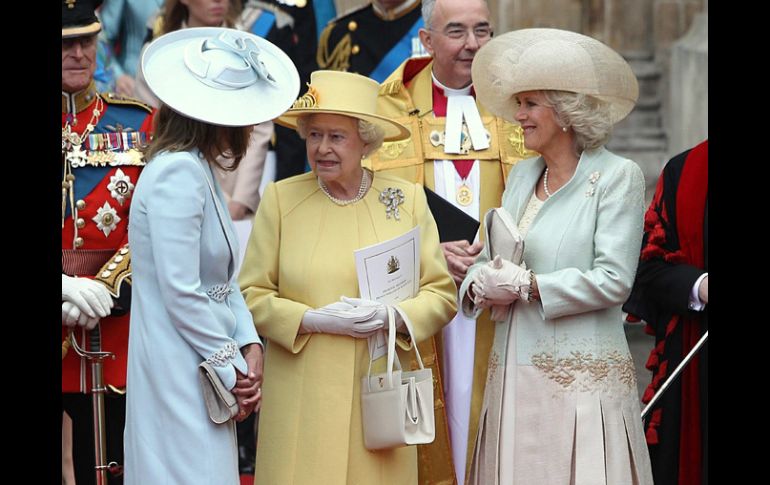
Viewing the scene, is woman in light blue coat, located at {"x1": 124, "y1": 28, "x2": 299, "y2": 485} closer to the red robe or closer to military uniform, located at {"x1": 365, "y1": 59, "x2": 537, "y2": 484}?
military uniform, located at {"x1": 365, "y1": 59, "x2": 537, "y2": 484}

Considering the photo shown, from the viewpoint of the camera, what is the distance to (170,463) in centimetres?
460

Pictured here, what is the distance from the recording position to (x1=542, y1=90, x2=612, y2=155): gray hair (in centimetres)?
531

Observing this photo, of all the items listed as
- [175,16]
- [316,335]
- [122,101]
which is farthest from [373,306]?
[175,16]

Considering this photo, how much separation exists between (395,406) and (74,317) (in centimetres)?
134

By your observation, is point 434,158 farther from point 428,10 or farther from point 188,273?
point 188,273

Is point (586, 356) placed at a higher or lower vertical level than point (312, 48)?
lower

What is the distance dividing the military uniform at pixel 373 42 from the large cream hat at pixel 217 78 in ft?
9.00

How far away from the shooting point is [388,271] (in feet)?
17.4

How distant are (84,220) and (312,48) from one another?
7.83 feet

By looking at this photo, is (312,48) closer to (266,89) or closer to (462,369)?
(462,369)

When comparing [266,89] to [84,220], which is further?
[84,220]

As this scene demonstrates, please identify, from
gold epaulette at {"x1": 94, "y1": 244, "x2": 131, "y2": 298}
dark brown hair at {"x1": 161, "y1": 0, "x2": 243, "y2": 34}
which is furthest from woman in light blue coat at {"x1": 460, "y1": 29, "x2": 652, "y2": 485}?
dark brown hair at {"x1": 161, "y1": 0, "x2": 243, "y2": 34}

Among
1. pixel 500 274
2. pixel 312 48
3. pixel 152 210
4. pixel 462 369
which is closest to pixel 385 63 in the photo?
pixel 312 48

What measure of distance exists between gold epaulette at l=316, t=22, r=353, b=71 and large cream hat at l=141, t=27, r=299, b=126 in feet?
8.96
